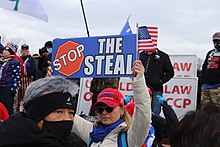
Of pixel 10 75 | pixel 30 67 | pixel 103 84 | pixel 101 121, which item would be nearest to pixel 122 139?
pixel 101 121

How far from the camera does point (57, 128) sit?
2254 mm

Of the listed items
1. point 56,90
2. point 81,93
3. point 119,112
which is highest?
point 56,90

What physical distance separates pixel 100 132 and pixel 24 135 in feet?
4.06

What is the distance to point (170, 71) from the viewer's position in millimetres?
7324

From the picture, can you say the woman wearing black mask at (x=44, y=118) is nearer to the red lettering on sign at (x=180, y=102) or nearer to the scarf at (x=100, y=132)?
the scarf at (x=100, y=132)

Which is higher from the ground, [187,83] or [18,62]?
[18,62]

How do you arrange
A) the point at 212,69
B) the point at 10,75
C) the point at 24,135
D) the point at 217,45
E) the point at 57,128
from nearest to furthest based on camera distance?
the point at 24,135, the point at 57,128, the point at 217,45, the point at 212,69, the point at 10,75

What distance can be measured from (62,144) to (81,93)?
263 inches

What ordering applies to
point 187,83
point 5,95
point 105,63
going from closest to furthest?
1. point 105,63
2. point 5,95
3. point 187,83

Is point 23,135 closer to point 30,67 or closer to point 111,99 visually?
point 111,99

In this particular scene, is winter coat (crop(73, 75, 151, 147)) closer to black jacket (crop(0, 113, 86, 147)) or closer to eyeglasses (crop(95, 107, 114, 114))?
eyeglasses (crop(95, 107, 114, 114))

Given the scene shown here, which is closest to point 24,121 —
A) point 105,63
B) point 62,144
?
point 62,144

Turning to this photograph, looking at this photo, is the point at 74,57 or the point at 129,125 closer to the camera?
the point at 129,125

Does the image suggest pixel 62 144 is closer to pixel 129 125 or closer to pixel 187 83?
pixel 129 125
